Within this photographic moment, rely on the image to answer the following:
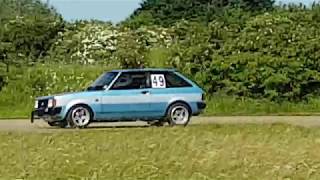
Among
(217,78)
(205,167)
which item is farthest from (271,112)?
(205,167)

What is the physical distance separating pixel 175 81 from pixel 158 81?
0.42 m

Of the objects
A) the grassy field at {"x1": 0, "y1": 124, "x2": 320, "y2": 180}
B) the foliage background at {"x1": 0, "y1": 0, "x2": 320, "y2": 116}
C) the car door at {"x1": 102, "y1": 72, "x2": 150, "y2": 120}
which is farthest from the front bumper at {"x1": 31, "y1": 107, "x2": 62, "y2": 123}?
the foliage background at {"x1": 0, "y1": 0, "x2": 320, "y2": 116}

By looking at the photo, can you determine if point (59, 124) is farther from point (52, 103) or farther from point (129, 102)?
point (129, 102)

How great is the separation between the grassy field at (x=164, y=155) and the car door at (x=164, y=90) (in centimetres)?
399

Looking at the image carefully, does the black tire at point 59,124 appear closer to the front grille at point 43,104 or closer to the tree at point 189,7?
the front grille at point 43,104

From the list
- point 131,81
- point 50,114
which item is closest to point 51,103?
point 50,114

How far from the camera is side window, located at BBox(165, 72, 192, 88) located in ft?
69.9

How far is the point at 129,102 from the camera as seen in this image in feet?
68.5

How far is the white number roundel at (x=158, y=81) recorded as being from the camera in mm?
21234

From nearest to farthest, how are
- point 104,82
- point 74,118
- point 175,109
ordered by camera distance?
point 74,118 → point 175,109 → point 104,82

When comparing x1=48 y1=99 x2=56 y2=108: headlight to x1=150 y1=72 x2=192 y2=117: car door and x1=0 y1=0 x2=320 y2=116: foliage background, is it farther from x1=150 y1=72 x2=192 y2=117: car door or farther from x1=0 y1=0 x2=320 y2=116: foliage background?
x1=0 y1=0 x2=320 y2=116: foliage background

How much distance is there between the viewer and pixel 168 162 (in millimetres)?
12297

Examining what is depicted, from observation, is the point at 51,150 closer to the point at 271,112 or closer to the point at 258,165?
the point at 258,165

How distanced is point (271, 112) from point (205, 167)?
17058 mm
